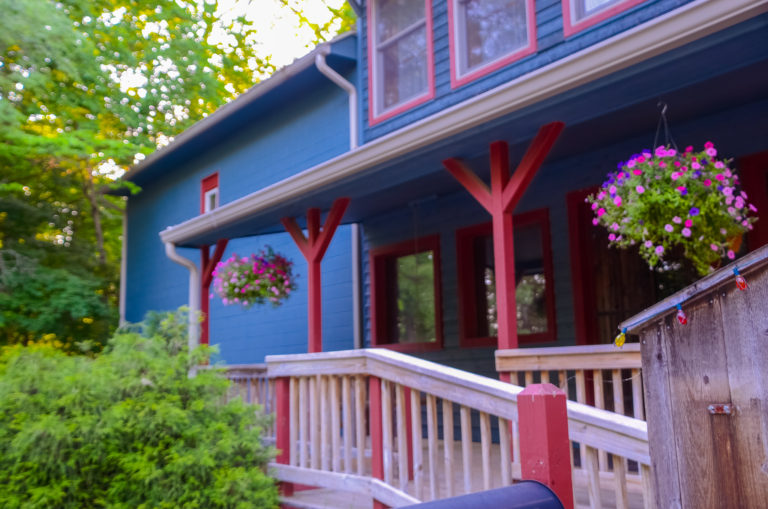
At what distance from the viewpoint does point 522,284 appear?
280 inches

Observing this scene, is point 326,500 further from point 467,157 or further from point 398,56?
point 398,56

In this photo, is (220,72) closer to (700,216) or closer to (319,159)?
(319,159)

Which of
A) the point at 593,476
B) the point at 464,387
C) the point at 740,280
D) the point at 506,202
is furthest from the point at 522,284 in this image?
the point at 740,280

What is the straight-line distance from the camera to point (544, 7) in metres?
6.39

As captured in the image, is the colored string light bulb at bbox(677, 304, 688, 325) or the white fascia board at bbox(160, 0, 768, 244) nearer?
the colored string light bulb at bbox(677, 304, 688, 325)

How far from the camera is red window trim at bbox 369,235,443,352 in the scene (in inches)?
305

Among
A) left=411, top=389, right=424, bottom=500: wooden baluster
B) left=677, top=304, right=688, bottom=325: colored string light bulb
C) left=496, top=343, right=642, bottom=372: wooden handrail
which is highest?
left=677, top=304, right=688, bottom=325: colored string light bulb

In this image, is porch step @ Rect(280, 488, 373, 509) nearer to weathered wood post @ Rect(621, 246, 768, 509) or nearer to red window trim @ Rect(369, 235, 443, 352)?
red window trim @ Rect(369, 235, 443, 352)

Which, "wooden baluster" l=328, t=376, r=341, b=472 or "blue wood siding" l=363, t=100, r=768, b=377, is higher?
"blue wood siding" l=363, t=100, r=768, b=377

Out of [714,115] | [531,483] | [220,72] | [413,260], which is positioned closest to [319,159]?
[413,260]

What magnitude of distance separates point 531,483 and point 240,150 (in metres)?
9.78

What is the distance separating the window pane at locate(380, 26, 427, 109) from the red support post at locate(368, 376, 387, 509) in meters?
4.07

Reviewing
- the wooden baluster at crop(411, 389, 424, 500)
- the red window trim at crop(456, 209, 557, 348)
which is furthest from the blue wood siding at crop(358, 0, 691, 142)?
the wooden baluster at crop(411, 389, 424, 500)

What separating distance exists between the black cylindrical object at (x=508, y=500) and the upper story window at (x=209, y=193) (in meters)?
10.3
